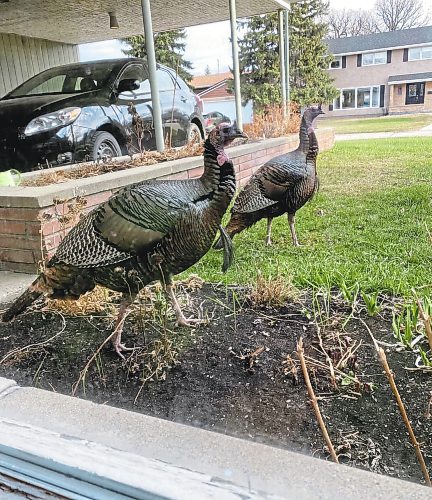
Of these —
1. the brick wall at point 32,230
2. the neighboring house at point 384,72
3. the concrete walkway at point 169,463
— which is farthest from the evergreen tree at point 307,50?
the concrete walkway at point 169,463

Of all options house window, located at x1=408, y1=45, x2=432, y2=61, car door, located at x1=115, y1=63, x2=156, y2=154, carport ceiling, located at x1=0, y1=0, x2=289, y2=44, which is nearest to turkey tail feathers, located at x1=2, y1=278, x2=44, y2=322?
car door, located at x1=115, y1=63, x2=156, y2=154

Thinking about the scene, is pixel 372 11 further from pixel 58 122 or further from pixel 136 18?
pixel 58 122

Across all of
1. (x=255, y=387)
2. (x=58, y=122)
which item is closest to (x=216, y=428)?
(x=255, y=387)

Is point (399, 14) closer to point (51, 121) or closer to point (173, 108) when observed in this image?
point (173, 108)

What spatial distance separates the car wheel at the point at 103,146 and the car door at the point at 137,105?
196 mm

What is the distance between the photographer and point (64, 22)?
8.77m

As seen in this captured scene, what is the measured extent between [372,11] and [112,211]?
42877 millimetres

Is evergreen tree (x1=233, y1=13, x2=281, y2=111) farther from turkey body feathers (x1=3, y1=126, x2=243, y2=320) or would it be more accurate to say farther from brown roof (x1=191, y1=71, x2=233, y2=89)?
turkey body feathers (x1=3, y1=126, x2=243, y2=320)

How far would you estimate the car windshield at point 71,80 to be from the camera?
19.6 ft

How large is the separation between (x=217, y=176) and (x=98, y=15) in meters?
7.66

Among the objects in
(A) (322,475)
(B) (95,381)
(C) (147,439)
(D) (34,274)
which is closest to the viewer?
(A) (322,475)

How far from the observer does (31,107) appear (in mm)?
5262

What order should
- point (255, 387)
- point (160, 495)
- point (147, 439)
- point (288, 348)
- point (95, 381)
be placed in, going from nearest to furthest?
1. point (160, 495)
2. point (147, 439)
3. point (255, 387)
4. point (95, 381)
5. point (288, 348)

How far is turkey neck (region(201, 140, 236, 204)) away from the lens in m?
2.04
